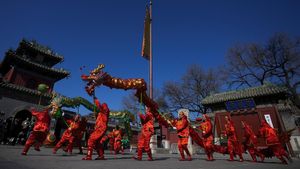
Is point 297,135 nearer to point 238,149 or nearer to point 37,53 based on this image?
point 238,149

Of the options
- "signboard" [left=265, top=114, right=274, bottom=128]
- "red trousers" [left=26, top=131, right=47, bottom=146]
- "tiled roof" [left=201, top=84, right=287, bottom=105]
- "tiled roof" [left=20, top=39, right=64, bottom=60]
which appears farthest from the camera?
"tiled roof" [left=20, top=39, right=64, bottom=60]

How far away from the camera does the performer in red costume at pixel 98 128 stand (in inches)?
200

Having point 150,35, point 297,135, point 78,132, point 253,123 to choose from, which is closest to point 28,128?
point 78,132

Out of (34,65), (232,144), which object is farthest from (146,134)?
(34,65)

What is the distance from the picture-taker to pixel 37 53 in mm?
23281

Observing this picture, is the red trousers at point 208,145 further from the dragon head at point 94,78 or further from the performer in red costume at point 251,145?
the dragon head at point 94,78

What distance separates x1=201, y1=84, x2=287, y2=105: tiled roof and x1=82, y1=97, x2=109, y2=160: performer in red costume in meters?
14.8

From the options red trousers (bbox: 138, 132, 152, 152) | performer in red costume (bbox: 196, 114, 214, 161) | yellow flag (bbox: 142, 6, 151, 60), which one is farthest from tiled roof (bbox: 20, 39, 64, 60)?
performer in red costume (bbox: 196, 114, 214, 161)

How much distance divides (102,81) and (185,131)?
129 inches

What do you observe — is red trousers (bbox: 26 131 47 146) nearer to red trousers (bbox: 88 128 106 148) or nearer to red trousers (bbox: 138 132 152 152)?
red trousers (bbox: 88 128 106 148)

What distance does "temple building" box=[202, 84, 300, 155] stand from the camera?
14.4 m

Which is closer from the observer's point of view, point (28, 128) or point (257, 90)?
point (28, 128)

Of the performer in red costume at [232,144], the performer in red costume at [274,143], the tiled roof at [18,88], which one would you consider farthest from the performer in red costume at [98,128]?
the tiled roof at [18,88]

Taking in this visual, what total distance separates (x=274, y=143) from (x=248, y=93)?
12.2m
